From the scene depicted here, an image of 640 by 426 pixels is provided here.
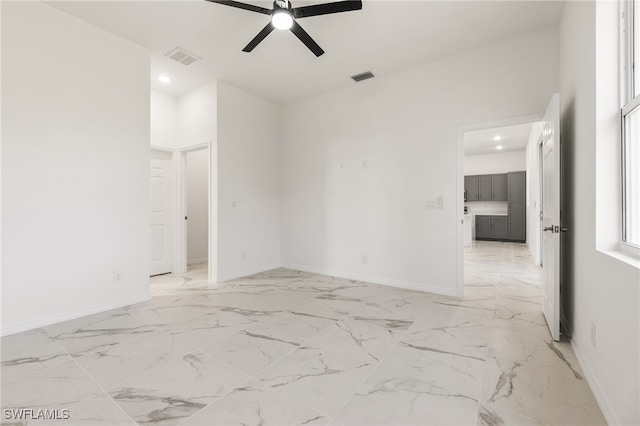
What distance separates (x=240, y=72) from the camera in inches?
161

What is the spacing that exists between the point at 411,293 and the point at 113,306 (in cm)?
349

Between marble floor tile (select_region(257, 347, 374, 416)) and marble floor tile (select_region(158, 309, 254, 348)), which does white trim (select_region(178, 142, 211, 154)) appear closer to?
marble floor tile (select_region(158, 309, 254, 348))

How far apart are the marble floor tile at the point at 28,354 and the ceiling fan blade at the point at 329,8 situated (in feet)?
10.8

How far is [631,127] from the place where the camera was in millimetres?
1588

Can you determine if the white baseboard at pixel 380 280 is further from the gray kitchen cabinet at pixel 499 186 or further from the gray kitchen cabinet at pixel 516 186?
the gray kitchen cabinet at pixel 499 186

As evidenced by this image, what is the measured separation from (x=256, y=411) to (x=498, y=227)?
939 centimetres

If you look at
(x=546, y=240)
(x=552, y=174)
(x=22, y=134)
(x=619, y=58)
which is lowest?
(x=546, y=240)

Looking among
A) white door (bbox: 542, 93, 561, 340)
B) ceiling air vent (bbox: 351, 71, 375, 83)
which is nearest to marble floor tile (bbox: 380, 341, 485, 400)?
white door (bbox: 542, 93, 561, 340)

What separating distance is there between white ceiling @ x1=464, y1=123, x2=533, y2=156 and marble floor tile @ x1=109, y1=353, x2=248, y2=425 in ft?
20.6

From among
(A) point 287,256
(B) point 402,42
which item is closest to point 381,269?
(A) point 287,256

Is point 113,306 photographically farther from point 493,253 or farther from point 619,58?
point 493,253

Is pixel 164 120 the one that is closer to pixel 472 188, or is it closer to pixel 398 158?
pixel 398 158

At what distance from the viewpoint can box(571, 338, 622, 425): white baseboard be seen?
4.72 ft

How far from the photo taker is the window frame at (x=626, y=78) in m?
1.57
